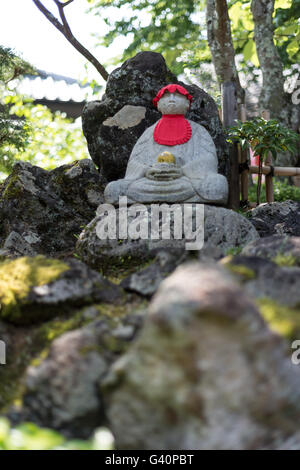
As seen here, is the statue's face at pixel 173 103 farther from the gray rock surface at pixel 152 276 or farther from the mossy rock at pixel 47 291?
the mossy rock at pixel 47 291

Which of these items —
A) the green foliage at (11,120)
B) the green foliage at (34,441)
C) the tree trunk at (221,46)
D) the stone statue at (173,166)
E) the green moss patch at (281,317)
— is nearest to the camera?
the green foliage at (34,441)

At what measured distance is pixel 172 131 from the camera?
5480 mm

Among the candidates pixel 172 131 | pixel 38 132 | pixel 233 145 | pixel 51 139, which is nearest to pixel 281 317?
pixel 172 131

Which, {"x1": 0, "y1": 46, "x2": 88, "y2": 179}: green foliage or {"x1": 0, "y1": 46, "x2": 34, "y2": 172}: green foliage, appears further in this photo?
{"x1": 0, "y1": 46, "x2": 88, "y2": 179}: green foliage

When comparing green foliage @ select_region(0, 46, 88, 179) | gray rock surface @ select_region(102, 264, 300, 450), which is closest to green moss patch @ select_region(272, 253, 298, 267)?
gray rock surface @ select_region(102, 264, 300, 450)

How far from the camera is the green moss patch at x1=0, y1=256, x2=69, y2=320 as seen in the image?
8.95 ft

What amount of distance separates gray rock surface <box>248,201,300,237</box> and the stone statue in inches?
44.1

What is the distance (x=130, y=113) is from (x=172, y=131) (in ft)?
5.47

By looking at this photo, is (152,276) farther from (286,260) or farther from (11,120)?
(11,120)

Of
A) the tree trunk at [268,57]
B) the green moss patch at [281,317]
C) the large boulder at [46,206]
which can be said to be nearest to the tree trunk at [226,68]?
the tree trunk at [268,57]

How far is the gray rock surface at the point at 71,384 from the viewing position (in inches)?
84.0

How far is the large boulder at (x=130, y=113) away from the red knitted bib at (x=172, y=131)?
1.39 m

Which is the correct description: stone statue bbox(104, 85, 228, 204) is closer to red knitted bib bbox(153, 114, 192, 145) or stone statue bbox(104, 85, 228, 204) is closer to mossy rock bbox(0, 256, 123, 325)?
red knitted bib bbox(153, 114, 192, 145)

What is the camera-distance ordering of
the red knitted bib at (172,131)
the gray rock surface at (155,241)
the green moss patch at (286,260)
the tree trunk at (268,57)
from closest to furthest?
the green moss patch at (286,260) → the gray rock surface at (155,241) → the red knitted bib at (172,131) → the tree trunk at (268,57)
